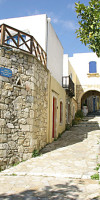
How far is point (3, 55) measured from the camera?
6.67 m

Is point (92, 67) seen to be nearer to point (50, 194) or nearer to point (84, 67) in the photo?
point (84, 67)

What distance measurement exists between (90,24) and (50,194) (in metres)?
4.31

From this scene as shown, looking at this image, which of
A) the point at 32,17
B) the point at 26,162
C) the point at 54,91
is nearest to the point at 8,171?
the point at 26,162

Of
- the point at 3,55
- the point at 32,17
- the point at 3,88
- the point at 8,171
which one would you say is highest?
the point at 32,17

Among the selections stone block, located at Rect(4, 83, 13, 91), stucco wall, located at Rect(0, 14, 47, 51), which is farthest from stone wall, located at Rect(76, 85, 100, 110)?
stone block, located at Rect(4, 83, 13, 91)

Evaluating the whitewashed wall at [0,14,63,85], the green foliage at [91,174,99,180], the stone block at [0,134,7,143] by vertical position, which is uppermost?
the whitewashed wall at [0,14,63,85]

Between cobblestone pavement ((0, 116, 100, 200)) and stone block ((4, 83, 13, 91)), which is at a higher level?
stone block ((4, 83, 13, 91))

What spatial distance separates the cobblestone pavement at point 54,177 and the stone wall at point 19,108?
0.54 m

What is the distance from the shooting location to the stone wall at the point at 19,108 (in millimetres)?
6438

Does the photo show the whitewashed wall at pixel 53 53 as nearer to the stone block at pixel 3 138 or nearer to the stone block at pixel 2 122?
the stone block at pixel 2 122

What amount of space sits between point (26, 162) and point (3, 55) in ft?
12.9

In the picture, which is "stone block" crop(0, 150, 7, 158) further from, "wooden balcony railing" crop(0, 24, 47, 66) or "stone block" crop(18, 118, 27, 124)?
"wooden balcony railing" crop(0, 24, 47, 66)

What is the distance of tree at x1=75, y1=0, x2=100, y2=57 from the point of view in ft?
15.4

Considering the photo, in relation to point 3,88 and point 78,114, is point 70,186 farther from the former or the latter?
point 78,114
